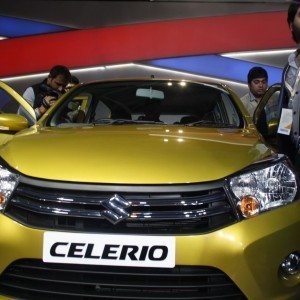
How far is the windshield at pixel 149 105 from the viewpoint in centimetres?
321

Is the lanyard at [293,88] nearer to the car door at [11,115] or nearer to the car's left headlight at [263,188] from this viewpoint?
the car's left headlight at [263,188]

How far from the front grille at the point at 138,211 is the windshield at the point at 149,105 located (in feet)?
3.89

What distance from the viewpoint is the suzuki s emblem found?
184 centimetres

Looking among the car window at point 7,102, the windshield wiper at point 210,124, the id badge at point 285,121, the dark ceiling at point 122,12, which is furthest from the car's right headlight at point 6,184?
the dark ceiling at point 122,12

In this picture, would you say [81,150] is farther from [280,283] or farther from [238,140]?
[280,283]

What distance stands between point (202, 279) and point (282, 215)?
0.39 metres

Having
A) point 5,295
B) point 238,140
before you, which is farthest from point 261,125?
point 5,295

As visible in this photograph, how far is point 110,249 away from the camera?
71.5 inches

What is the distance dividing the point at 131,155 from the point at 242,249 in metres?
0.56

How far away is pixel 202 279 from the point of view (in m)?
1.85

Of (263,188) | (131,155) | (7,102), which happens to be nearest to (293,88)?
(263,188)

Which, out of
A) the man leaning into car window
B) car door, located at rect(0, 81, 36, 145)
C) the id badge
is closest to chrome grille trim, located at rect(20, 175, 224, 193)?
car door, located at rect(0, 81, 36, 145)

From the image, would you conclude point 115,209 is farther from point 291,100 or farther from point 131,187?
point 291,100

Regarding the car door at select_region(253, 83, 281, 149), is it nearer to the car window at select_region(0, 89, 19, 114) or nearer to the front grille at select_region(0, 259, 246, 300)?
the front grille at select_region(0, 259, 246, 300)
